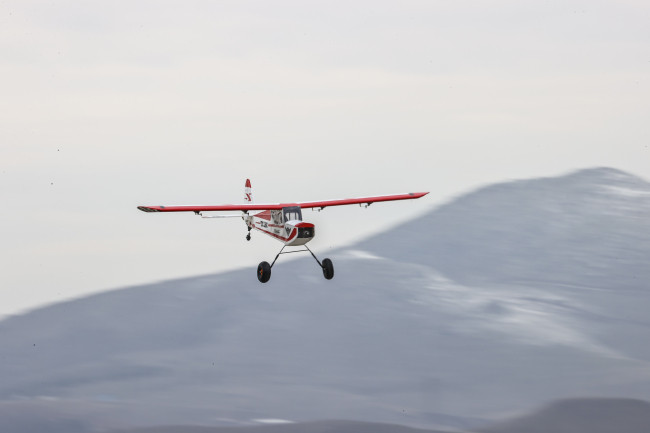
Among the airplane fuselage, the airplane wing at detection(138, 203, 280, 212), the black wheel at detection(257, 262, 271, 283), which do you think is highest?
the airplane wing at detection(138, 203, 280, 212)

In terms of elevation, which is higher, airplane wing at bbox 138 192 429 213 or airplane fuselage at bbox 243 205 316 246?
airplane wing at bbox 138 192 429 213

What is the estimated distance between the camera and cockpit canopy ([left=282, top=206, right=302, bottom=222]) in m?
48.6

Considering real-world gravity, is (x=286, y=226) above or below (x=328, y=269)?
above

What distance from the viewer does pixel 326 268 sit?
48156 millimetres

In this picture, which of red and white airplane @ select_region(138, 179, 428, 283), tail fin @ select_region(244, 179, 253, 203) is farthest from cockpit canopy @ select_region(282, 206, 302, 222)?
tail fin @ select_region(244, 179, 253, 203)

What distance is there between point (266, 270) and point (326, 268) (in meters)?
3.39

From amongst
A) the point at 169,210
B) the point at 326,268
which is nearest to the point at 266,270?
the point at 326,268

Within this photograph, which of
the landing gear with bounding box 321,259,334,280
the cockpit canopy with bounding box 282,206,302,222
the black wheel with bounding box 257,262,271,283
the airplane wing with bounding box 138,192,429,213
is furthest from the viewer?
the cockpit canopy with bounding box 282,206,302,222

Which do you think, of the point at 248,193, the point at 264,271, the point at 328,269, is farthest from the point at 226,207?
the point at 248,193

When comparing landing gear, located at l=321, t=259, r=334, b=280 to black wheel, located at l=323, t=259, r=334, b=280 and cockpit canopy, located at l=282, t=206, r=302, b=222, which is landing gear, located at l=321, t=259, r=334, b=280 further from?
cockpit canopy, located at l=282, t=206, r=302, b=222

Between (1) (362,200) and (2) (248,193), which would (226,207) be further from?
(2) (248,193)

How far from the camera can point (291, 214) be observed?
48.7 metres

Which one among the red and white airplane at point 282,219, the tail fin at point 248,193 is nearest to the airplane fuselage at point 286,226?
the red and white airplane at point 282,219

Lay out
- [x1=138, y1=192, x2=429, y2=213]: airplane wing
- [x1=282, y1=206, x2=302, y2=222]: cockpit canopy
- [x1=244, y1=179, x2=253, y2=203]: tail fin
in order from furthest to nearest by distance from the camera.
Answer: [x1=244, y1=179, x2=253, y2=203]: tail fin < [x1=282, y1=206, x2=302, y2=222]: cockpit canopy < [x1=138, y1=192, x2=429, y2=213]: airplane wing
